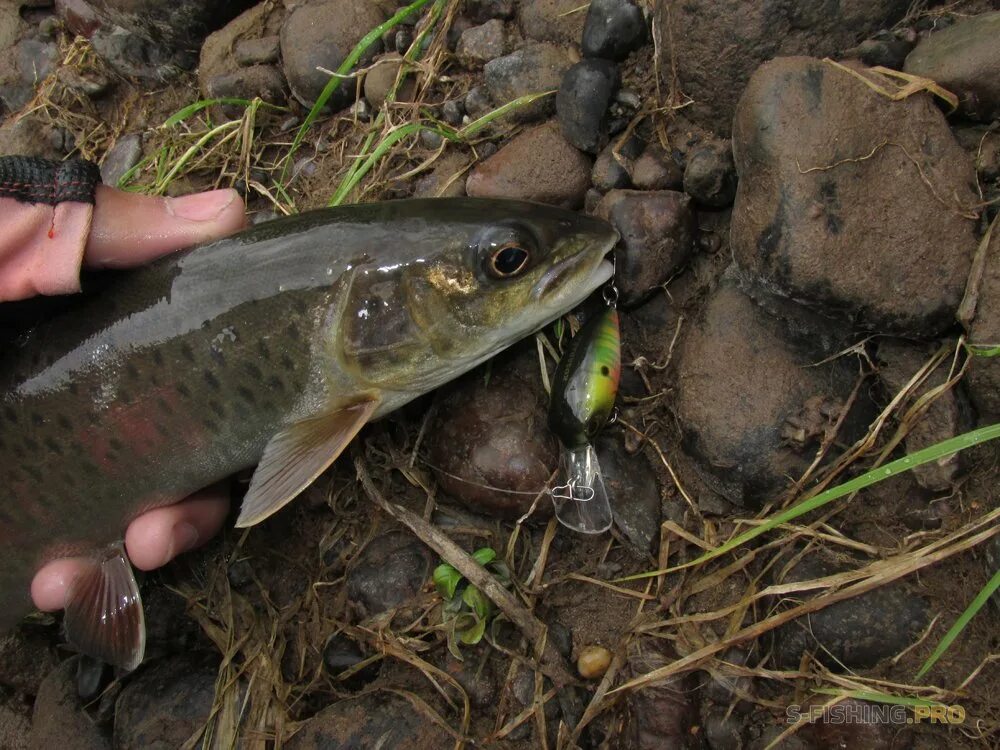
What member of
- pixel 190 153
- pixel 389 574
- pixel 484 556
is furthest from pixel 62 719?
pixel 190 153

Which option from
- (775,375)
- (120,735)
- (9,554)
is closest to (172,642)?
(120,735)

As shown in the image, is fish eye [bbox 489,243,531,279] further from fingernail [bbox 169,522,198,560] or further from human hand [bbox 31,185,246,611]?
fingernail [bbox 169,522,198,560]

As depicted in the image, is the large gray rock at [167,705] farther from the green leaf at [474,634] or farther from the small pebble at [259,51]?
the small pebble at [259,51]

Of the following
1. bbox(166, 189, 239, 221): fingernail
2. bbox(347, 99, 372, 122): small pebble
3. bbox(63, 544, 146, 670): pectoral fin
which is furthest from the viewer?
bbox(347, 99, 372, 122): small pebble

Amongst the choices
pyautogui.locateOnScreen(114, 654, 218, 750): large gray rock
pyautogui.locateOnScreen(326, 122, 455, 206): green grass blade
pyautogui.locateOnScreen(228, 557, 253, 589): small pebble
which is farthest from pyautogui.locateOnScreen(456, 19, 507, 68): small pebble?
pyautogui.locateOnScreen(114, 654, 218, 750): large gray rock

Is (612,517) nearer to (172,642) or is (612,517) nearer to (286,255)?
(286,255)

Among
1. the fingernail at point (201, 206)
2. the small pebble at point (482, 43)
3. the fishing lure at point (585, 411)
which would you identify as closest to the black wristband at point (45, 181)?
the fingernail at point (201, 206)

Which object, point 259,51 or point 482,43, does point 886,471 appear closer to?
point 482,43
